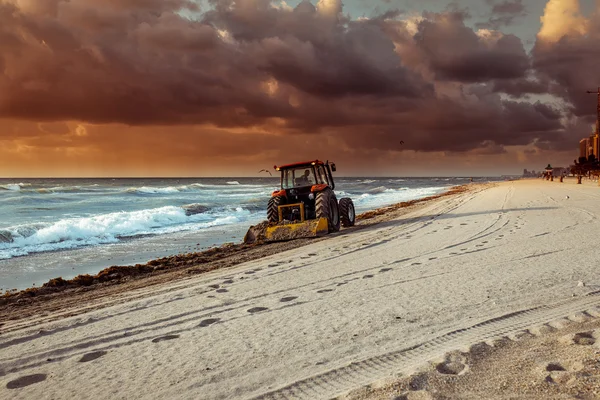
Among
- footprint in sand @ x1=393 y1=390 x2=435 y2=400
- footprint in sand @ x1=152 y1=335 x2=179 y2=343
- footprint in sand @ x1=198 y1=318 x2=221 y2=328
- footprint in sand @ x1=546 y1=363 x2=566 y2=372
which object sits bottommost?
footprint in sand @ x1=152 y1=335 x2=179 y2=343

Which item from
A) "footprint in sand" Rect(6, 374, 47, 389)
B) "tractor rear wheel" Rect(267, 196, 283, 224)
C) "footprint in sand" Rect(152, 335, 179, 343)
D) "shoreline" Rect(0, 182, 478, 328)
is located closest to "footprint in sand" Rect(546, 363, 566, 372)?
"footprint in sand" Rect(152, 335, 179, 343)

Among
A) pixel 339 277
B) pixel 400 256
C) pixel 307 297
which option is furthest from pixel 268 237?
pixel 307 297

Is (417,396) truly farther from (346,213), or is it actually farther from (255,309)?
(346,213)

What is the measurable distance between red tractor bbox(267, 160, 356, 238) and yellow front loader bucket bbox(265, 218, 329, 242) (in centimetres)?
26

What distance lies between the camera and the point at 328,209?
12547 millimetres

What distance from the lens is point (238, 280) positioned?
7.13 m

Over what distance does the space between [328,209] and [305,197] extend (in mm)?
1155

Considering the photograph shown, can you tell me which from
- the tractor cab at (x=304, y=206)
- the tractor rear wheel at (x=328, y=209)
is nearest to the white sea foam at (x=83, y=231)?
the tractor cab at (x=304, y=206)

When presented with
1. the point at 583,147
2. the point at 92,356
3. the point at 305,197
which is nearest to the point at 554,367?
the point at 92,356

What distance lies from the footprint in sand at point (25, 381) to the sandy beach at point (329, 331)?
12 mm

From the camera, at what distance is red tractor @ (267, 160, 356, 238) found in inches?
500

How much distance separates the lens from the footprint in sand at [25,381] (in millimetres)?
3692

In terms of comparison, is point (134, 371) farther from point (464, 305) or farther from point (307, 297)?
point (464, 305)

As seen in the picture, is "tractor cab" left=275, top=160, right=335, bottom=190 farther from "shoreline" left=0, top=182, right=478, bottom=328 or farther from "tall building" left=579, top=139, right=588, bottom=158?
"tall building" left=579, top=139, right=588, bottom=158
